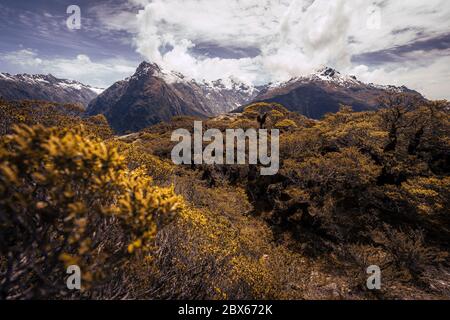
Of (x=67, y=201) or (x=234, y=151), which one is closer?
(x=67, y=201)

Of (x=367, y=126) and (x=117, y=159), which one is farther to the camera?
(x=367, y=126)

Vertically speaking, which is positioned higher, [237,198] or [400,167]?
[400,167]

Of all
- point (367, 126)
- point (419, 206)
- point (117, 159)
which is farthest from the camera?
point (367, 126)

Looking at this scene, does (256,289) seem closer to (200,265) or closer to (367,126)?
(200,265)

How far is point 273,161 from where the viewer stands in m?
25.6

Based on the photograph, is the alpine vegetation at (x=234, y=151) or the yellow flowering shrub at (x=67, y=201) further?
the alpine vegetation at (x=234, y=151)

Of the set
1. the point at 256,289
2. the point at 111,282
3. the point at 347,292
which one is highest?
the point at 111,282

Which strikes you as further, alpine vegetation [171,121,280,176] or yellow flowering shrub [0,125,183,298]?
alpine vegetation [171,121,280,176]

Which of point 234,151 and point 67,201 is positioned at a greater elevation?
point 234,151

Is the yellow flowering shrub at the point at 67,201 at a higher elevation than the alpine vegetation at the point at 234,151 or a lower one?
lower

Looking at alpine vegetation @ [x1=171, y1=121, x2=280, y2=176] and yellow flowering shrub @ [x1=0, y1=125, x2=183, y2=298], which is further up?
alpine vegetation @ [x1=171, y1=121, x2=280, y2=176]

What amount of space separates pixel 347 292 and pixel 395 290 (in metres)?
2.03
